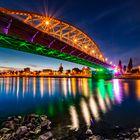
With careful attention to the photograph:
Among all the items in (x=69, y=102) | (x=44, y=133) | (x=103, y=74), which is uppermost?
(x=103, y=74)

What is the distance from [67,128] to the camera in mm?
11758

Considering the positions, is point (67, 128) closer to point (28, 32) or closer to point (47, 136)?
point (47, 136)

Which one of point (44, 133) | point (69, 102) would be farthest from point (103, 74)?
point (44, 133)

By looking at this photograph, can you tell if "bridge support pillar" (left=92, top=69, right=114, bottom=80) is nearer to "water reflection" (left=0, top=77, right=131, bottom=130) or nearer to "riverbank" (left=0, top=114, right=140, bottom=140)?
"water reflection" (left=0, top=77, right=131, bottom=130)

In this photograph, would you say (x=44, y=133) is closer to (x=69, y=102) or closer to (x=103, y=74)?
(x=69, y=102)

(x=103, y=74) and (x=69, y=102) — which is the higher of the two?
(x=103, y=74)

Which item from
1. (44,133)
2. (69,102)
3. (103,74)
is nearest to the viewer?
(44,133)

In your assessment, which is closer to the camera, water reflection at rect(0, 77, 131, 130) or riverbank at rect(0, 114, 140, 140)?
riverbank at rect(0, 114, 140, 140)

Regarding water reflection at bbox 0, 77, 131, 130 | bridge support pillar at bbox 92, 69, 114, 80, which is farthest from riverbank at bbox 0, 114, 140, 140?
bridge support pillar at bbox 92, 69, 114, 80

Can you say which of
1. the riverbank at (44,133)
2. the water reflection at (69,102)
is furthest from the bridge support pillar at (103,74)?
the riverbank at (44,133)

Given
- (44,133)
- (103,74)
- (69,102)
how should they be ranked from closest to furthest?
(44,133)
(69,102)
(103,74)

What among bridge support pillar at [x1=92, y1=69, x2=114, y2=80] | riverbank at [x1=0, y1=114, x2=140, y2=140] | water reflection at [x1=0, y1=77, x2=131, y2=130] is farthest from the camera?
bridge support pillar at [x1=92, y1=69, x2=114, y2=80]

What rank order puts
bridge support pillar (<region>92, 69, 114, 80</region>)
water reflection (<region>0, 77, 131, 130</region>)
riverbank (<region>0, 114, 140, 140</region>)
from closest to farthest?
1. riverbank (<region>0, 114, 140, 140</region>)
2. water reflection (<region>0, 77, 131, 130</region>)
3. bridge support pillar (<region>92, 69, 114, 80</region>)

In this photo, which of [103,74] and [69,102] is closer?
[69,102]
